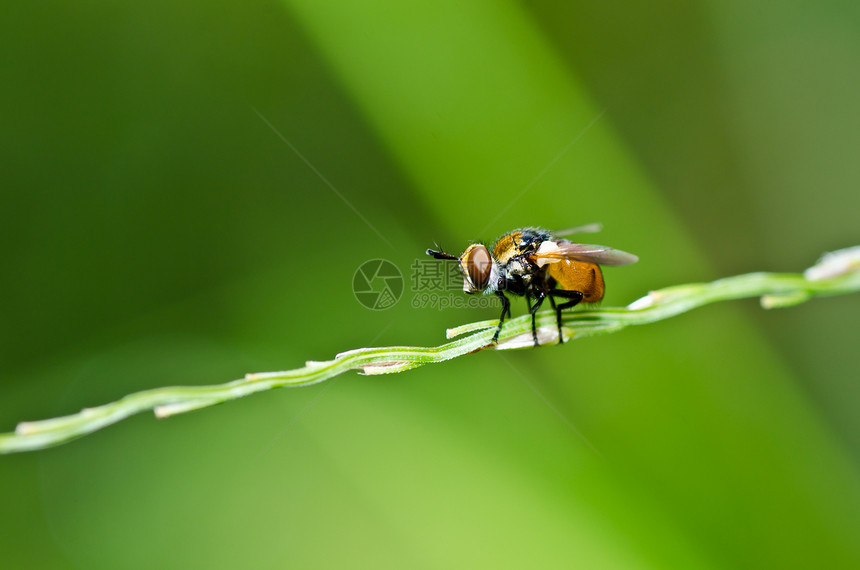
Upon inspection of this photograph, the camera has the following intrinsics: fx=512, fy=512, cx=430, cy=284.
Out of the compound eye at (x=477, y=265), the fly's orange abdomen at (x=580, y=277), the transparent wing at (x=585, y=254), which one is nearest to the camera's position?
the transparent wing at (x=585, y=254)

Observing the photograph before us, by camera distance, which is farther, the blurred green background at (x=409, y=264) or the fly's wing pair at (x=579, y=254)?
the blurred green background at (x=409, y=264)

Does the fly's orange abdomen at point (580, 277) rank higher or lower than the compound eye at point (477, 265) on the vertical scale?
lower

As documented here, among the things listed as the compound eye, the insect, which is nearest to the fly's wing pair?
the insect

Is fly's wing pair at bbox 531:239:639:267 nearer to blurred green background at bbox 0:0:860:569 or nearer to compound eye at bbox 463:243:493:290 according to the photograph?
compound eye at bbox 463:243:493:290

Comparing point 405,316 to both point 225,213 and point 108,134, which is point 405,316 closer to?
point 225,213

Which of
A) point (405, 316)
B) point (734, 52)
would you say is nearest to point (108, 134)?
point (405, 316)

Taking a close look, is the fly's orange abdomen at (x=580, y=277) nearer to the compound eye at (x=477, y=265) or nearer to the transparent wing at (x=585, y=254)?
the transparent wing at (x=585, y=254)

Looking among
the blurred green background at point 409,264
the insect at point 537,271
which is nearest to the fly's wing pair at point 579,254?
the insect at point 537,271
